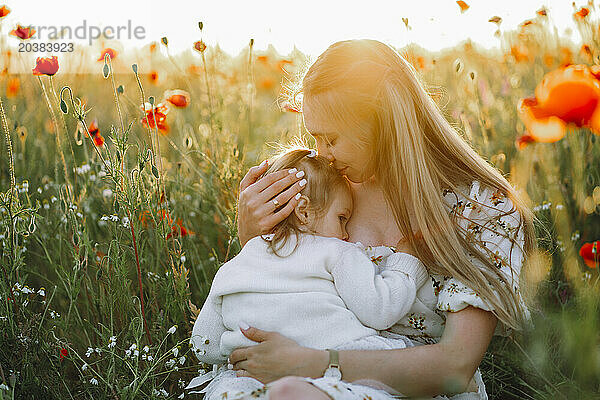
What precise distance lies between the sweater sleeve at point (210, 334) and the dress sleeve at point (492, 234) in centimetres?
53

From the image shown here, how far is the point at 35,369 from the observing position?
1.95 metres

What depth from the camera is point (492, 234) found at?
1.67 meters

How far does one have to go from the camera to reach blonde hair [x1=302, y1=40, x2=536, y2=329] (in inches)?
65.6

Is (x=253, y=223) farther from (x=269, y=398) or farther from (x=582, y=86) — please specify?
(x=582, y=86)

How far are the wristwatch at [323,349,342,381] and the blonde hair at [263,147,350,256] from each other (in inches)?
11.4

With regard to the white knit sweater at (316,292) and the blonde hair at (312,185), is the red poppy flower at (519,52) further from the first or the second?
the white knit sweater at (316,292)

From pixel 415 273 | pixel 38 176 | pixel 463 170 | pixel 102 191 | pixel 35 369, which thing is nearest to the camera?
pixel 415 273

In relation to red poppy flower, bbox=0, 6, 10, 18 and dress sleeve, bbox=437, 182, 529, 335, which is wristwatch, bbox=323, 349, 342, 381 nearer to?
dress sleeve, bbox=437, 182, 529, 335

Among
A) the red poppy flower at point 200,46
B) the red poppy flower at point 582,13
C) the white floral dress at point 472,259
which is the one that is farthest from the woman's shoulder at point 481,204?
the red poppy flower at point 582,13

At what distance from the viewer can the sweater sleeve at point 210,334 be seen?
171 centimetres

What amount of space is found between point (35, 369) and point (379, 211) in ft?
3.44

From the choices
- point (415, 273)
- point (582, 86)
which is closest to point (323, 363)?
point (415, 273)

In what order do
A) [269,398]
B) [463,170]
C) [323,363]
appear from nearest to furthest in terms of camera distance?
[269,398], [323,363], [463,170]

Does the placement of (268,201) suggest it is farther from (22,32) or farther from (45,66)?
(22,32)
